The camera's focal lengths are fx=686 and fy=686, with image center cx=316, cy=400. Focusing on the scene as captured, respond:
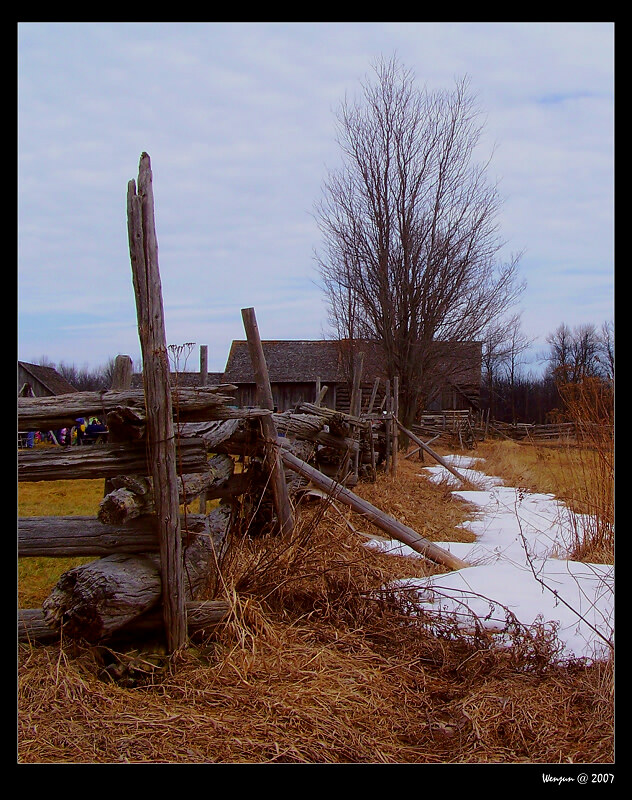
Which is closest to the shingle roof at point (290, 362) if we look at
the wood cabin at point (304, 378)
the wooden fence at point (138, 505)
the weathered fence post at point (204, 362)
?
the wood cabin at point (304, 378)

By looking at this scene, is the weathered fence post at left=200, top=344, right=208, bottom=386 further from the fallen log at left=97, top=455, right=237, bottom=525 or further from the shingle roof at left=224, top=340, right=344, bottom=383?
the shingle roof at left=224, top=340, right=344, bottom=383

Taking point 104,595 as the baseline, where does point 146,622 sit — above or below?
below

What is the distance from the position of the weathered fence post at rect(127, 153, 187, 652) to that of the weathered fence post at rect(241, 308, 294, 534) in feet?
5.78

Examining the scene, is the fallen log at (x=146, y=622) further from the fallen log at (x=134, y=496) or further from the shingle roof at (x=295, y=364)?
the shingle roof at (x=295, y=364)

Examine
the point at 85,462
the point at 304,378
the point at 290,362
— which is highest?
the point at 290,362

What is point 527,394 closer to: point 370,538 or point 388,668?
point 370,538

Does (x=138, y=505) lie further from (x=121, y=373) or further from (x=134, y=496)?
(x=121, y=373)

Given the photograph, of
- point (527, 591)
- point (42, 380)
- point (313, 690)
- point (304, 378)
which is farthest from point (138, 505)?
point (304, 378)

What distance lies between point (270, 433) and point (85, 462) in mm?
1891

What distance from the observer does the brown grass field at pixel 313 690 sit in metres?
2.90

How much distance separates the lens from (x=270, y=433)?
532 centimetres

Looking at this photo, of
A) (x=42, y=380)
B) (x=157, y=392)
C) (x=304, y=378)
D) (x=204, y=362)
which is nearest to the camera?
(x=157, y=392)

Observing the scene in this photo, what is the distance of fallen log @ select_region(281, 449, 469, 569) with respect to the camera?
5.78 meters
